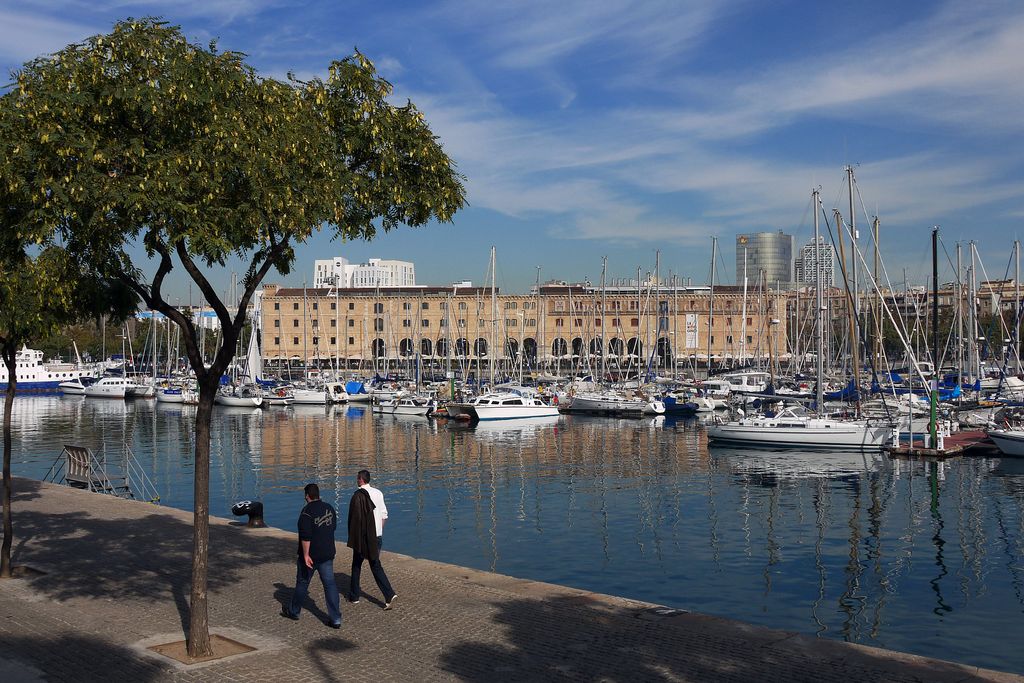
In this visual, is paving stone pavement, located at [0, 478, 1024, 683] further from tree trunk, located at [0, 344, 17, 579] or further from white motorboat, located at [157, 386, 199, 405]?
white motorboat, located at [157, 386, 199, 405]

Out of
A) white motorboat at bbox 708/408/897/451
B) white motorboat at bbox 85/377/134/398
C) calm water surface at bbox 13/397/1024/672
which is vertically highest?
white motorboat at bbox 85/377/134/398

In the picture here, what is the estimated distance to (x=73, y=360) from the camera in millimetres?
149625

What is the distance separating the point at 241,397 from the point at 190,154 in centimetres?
7450

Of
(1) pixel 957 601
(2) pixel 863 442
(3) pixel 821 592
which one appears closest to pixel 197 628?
(3) pixel 821 592

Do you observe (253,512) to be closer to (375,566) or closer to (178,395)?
(375,566)

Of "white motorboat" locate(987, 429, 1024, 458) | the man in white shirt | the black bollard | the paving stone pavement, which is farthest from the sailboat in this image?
the man in white shirt

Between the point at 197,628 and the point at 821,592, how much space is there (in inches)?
526

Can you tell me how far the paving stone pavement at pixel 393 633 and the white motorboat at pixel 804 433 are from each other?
3390 cm

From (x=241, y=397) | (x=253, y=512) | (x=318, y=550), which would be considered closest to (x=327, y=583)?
(x=318, y=550)

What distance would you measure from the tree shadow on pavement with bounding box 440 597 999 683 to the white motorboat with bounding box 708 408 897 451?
35678mm

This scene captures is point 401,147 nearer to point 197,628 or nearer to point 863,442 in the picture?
point 197,628

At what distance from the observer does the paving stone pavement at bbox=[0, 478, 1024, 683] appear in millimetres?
11141

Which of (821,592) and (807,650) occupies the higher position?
(807,650)

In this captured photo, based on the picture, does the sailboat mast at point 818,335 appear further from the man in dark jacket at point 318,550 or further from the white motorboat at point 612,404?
the man in dark jacket at point 318,550
